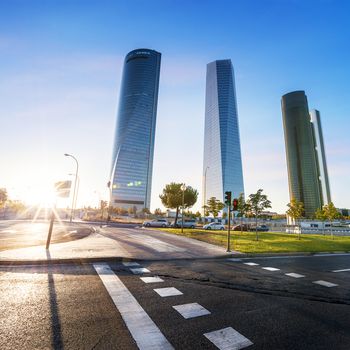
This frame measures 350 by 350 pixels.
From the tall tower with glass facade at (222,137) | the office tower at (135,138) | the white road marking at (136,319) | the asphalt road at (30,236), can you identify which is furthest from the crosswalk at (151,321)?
the office tower at (135,138)

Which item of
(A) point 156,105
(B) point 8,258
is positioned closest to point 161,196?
(B) point 8,258

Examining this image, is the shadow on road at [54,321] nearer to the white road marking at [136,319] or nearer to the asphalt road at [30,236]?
the white road marking at [136,319]

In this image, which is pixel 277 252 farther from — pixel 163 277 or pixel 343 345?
pixel 343 345

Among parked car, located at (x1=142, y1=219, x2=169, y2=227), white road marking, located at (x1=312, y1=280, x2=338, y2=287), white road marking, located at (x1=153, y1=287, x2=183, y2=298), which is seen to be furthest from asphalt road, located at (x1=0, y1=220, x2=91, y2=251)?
parked car, located at (x1=142, y1=219, x2=169, y2=227)

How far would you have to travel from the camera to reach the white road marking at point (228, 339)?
9.51 feet

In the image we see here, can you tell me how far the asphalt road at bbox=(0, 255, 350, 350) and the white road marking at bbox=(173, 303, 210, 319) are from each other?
38 mm

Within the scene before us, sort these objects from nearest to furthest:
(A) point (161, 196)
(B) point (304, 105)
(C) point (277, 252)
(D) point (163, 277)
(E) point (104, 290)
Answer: (E) point (104, 290) → (D) point (163, 277) → (C) point (277, 252) → (A) point (161, 196) → (B) point (304, 105)

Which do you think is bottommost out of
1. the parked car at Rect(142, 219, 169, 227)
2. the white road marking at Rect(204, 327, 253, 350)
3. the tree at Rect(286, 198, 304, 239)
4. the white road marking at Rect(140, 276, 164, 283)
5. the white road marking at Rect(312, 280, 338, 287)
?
the white road marking at Rect(312, 280, 338, 287)

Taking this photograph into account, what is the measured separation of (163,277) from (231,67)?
655ft

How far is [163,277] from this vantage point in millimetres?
6516

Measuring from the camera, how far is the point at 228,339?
307 centimetres

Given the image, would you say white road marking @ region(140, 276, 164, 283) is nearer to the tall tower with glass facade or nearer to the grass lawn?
the grass lawn

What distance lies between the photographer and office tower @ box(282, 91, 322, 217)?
168 metres

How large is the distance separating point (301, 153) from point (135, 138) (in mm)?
130629
